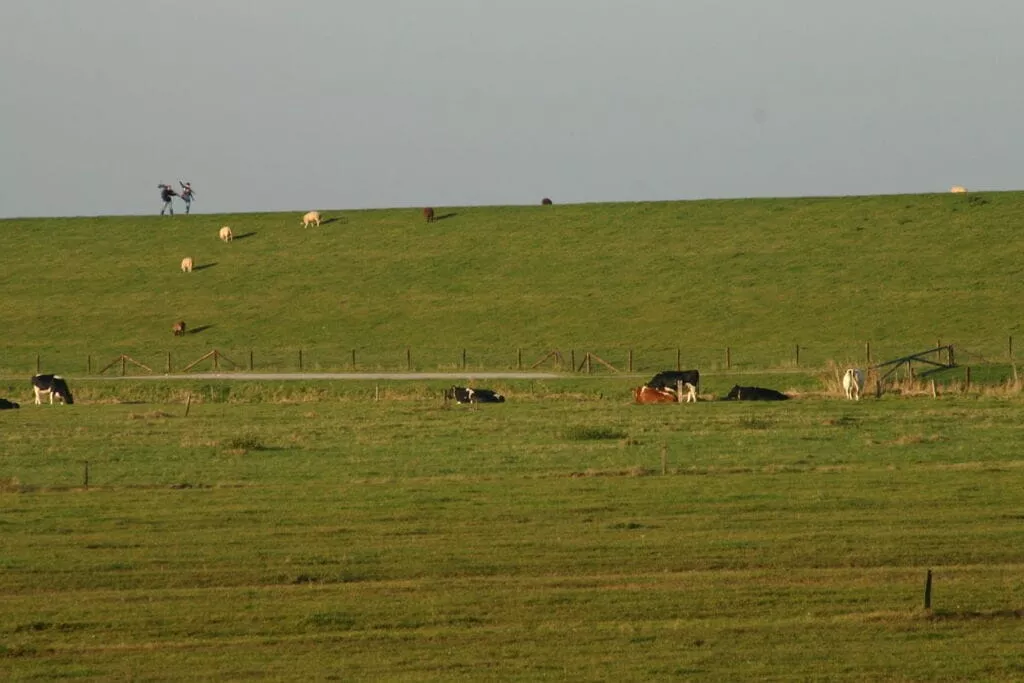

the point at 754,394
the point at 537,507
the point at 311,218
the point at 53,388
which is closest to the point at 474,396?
the point at 754,394

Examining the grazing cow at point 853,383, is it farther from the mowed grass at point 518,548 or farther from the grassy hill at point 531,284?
the grassy hill at point 531,284

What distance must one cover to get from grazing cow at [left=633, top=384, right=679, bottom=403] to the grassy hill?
15.4 meters

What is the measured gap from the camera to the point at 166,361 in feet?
222

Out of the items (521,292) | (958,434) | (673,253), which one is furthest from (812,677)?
(673,253)

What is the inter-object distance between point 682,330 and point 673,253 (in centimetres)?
1626

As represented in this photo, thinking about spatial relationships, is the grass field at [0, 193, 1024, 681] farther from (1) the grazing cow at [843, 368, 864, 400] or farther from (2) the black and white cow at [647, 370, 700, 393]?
(1) the grazing cow at [843, 368, 864, 400]

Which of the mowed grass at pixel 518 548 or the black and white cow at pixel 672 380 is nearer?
the mowed grass at pixel 518 548

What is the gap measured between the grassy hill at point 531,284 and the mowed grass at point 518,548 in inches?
1083

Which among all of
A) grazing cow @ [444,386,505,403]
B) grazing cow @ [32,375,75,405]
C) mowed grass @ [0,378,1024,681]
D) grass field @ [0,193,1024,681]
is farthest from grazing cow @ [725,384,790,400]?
grazing cow @ [32,375,75,405]

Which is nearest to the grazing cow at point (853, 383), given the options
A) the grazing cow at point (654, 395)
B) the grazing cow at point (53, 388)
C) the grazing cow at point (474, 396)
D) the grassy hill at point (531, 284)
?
the grazing cow at point (654, 395)

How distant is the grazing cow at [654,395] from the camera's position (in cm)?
4469

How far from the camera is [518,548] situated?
71.4ft

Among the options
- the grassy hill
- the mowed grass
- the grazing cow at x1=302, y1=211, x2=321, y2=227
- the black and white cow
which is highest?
the grazing cow at x1=302, y1=211, x2=321, y2=227

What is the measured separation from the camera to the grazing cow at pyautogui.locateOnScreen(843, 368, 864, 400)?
4453cm
